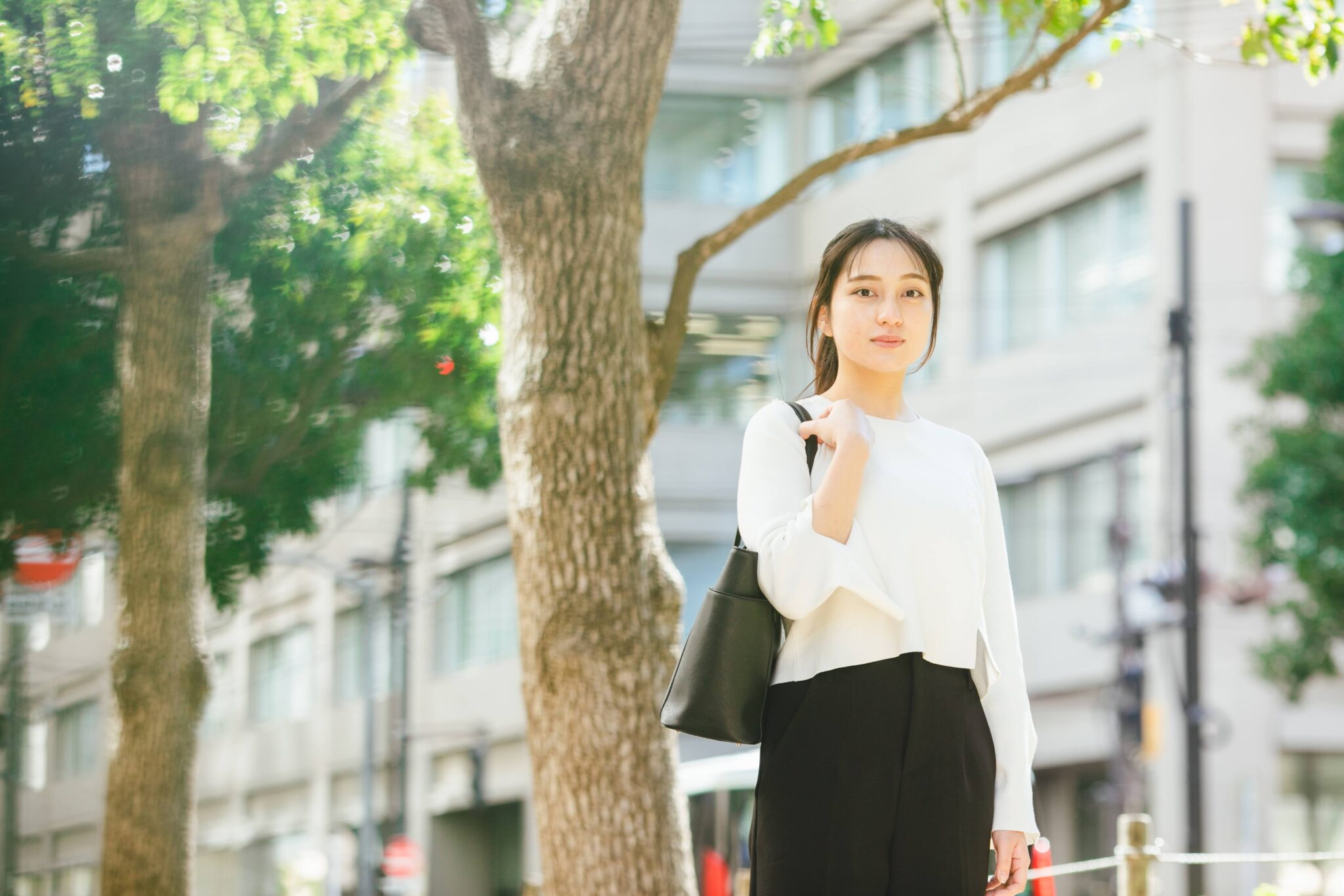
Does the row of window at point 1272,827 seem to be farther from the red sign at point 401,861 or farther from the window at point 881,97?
the window at point 881,97

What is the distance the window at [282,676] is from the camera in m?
23.8

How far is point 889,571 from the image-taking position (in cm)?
274

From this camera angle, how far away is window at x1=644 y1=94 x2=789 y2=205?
27609 millimetres

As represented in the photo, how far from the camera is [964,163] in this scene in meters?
26.7

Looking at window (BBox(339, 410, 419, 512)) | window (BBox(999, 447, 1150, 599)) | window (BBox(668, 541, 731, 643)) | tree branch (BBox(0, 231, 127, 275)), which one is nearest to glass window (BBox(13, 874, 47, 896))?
window (BBox(339, 410, 419, 512))

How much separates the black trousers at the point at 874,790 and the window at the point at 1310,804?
21243mm

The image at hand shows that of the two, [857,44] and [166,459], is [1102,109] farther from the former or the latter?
[166,459]

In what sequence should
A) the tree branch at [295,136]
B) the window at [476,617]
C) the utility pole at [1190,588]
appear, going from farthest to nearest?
the window at [476,617], the utility pole at [1190,588], the tree branch at [295,136]

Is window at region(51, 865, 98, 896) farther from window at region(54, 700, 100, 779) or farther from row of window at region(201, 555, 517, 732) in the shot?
row of window at region(201, 555, 517, 732)

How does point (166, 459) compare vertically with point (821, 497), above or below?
above

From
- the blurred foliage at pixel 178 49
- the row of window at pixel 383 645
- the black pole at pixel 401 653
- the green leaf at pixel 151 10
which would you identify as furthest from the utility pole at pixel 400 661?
the green leaf at pixel 151 10

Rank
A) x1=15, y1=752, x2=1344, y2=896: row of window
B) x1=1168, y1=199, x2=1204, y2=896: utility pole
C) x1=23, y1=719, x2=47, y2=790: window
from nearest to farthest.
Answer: x1=23, y1=719, x2=47, y2=790: window → x1=1168, y1=199, x2=1204, y2=896: utility pole → x1=15, y1=752, x2=1344, y2=896: row of window

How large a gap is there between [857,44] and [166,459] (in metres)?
21.2

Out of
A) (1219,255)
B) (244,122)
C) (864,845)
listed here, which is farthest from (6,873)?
(1219,255)
